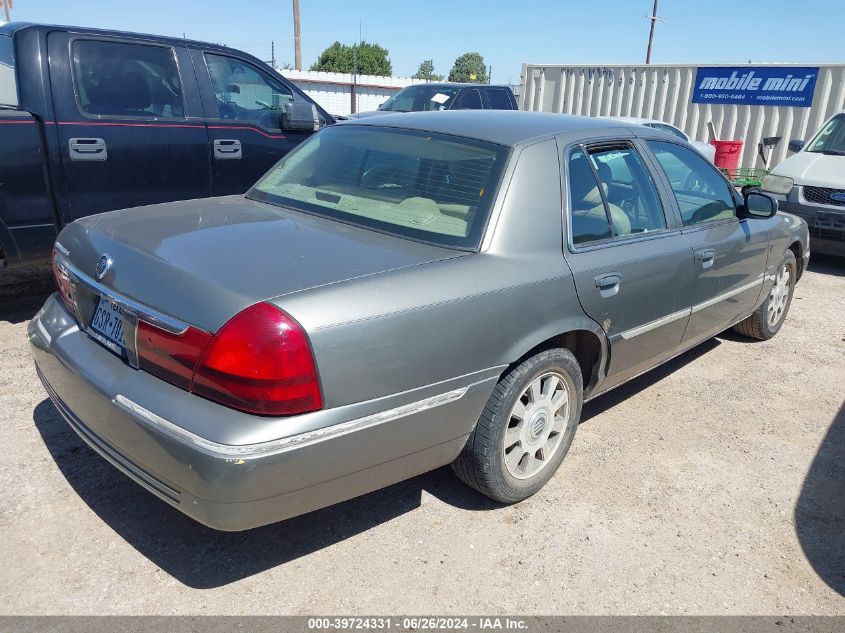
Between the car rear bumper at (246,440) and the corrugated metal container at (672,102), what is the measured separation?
13712 mm

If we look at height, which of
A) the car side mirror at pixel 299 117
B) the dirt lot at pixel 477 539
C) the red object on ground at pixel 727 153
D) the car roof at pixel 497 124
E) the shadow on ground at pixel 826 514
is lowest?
the shadow on ground at pixel 826 514

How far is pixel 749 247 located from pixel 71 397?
3880 millimetres

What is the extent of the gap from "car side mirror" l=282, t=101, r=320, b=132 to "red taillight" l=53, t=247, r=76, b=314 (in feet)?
10.1

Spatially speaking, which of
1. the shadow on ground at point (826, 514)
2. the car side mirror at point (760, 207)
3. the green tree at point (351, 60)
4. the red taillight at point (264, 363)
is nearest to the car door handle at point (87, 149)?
the red taillight at point (264, 363)

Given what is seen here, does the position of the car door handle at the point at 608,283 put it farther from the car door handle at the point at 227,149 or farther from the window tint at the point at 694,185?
the car door handle at the point at 227,149

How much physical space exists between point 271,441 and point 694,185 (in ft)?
10.4

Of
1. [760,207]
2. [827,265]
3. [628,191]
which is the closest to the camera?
[628,191]

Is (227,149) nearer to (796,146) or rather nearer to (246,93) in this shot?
(246,93)

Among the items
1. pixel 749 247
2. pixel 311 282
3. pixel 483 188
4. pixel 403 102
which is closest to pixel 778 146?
pixel 403 102

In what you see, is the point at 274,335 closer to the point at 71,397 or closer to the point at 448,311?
the point at 448,311

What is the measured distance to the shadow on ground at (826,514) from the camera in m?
2.88

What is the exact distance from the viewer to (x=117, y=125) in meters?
4.93

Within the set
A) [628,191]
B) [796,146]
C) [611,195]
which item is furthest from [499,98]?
[611,195]

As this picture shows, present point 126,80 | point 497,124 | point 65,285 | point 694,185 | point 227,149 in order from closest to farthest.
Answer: point 65,285, point 497,124, point 694,185, point 126,80, point 227,149
